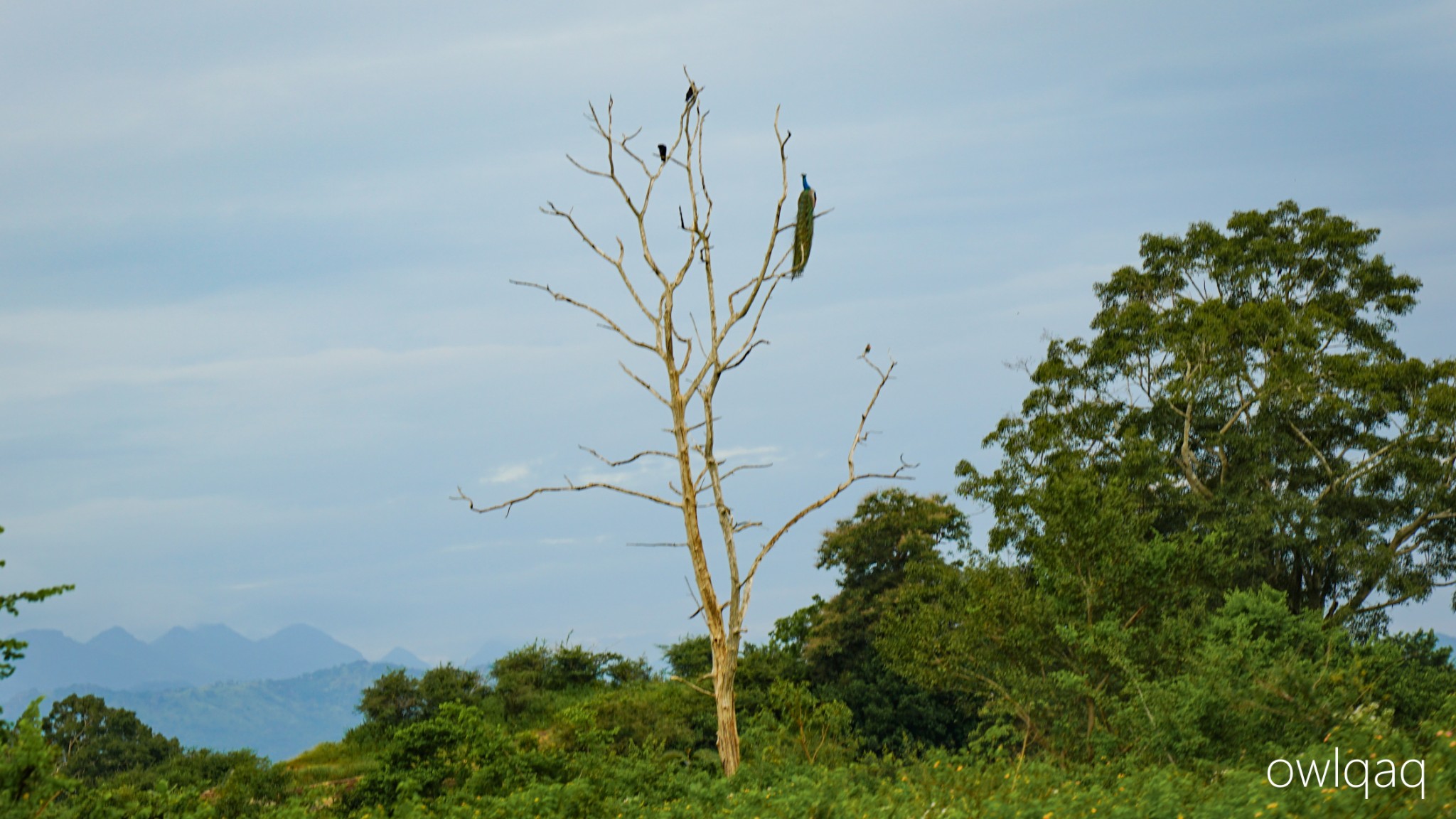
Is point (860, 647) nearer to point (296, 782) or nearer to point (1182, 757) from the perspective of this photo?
point (296, 782)

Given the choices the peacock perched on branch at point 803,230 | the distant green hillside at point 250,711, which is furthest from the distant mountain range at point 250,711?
the peacock perched on branch at point 803,230

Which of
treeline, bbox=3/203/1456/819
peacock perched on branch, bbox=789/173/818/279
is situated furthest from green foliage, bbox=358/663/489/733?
peacock perched on branch, bbox=789/173/818/279

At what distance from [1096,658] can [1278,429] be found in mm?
8774

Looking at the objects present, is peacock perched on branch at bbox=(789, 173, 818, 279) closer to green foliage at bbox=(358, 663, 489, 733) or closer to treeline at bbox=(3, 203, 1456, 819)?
treeline at bbox=(3, 203, 1456, 819)

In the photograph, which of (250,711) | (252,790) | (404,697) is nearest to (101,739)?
(404,697)

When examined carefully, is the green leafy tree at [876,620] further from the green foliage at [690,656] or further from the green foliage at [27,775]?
the green foliage at [27,775]

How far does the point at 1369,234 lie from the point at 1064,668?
12.4 m

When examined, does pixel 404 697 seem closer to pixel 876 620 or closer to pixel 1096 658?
pixel 876 620

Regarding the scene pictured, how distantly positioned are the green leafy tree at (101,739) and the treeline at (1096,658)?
0.25ft

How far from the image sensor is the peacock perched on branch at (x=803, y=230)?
11453mm

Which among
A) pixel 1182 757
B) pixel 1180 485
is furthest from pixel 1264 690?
pixel 1180 485

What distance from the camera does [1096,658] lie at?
43.6ft

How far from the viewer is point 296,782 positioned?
604 inches

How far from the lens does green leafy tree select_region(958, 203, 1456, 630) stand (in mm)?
18672
